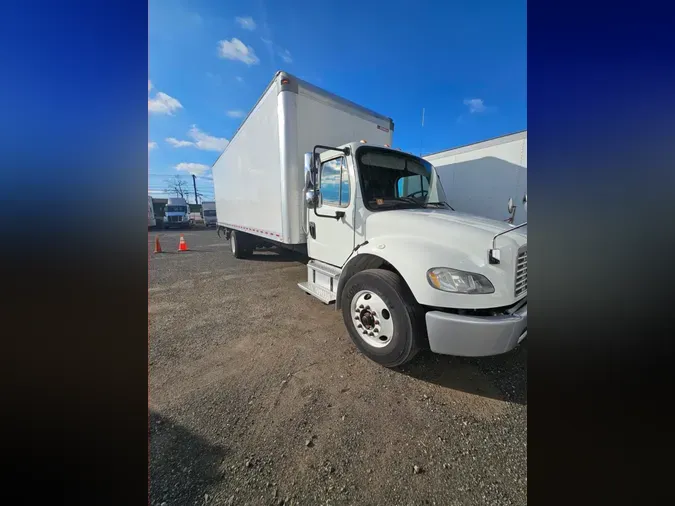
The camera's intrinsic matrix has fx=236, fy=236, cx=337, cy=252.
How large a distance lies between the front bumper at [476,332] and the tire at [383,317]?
23cm

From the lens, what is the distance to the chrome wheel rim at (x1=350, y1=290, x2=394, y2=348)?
2.39 m

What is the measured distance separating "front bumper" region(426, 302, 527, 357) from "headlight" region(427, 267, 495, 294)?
22cm

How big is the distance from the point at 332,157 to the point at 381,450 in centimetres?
325

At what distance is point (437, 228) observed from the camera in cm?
236

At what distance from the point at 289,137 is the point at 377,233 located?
2.15 m

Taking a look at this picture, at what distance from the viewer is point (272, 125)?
4.03 metres

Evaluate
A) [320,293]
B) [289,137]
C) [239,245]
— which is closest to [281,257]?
[239,245]

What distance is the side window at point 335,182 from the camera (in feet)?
10.6

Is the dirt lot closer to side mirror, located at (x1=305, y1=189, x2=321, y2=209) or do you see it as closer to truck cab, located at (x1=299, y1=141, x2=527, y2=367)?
truck cab, located at (x1=299, y1=141, x2=527, y2=367)

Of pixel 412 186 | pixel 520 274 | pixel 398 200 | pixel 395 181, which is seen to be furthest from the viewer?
pixel 412 186

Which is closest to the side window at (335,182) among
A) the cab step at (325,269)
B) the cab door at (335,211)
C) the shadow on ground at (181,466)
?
the cab door at (335,211)

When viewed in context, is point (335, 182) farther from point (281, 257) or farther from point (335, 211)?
point (281, 257)

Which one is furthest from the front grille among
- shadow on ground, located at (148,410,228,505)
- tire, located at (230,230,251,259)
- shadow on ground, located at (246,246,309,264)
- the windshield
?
tire, located at (230,230,251,259)
